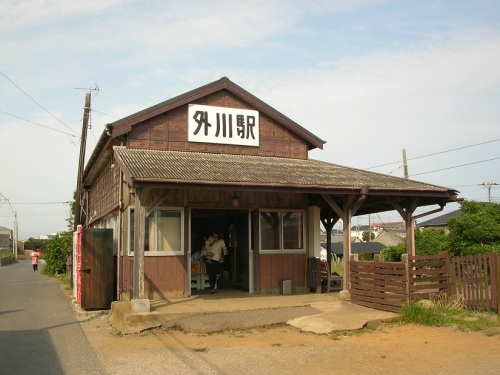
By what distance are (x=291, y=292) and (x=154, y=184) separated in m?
5.53

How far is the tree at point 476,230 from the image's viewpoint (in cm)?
1928

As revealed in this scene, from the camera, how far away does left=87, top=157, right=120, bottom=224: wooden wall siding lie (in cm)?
1538

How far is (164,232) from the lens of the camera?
13328 mm

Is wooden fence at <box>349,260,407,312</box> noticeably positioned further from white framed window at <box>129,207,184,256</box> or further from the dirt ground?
white framed window at <box>129,207,184,256</box>

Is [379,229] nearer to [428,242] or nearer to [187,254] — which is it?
[428,242]

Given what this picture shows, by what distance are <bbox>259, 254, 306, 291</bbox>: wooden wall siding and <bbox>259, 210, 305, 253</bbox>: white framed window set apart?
7.5 inches

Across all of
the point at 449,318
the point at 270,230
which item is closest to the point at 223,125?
the point at 270,230

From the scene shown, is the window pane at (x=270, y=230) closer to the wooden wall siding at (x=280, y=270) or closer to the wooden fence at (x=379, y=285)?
the wooden wall siding at (x=280, y=270)

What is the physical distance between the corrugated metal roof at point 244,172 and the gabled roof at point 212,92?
0.71m

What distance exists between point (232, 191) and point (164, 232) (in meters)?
2.03

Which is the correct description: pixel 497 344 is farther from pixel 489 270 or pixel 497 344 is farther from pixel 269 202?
pixel 269 202

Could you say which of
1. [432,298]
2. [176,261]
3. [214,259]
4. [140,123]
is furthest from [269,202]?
[432,298]

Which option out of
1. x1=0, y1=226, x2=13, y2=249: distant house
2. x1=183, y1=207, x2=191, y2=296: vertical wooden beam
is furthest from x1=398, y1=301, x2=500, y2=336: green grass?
x1=0, y1=226, x2=13, y2=249: distant house

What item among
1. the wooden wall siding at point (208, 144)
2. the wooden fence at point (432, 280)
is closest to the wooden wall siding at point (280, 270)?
the wooden fence at point (432, 280)
